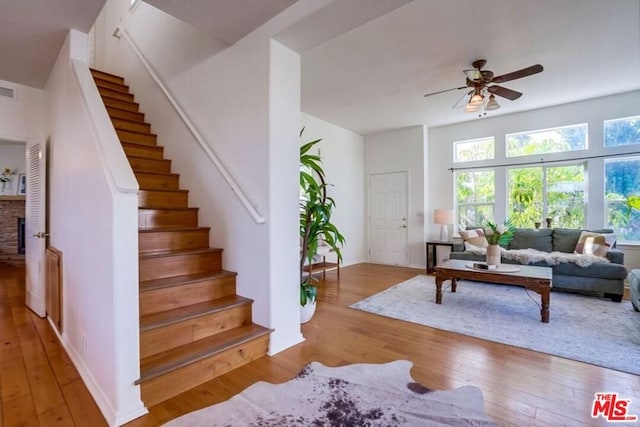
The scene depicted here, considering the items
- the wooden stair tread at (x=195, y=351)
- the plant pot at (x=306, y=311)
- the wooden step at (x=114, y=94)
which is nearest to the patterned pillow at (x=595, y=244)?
the plant pot at (x=306, y=311)

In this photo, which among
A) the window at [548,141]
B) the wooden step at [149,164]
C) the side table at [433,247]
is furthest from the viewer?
the side table at [433,247]

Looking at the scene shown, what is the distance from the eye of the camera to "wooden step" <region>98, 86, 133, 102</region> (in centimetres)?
415

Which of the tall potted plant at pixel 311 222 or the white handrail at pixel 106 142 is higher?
the white handrail at pixel 106 142

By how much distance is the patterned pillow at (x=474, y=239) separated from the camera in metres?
5.02

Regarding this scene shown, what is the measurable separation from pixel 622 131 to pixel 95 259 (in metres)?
6.69

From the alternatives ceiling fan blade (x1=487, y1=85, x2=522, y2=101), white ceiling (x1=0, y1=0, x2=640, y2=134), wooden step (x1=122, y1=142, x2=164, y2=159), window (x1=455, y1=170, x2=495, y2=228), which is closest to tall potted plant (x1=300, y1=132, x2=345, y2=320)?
white ceiling (x1=0, y1=0, x2=640, y2=134)

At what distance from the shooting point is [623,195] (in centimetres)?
460

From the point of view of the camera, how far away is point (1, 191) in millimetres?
Result: 6078

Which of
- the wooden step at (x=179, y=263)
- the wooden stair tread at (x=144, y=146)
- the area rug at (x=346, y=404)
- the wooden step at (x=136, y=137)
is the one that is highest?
the wooden step at (x=136, y=137)

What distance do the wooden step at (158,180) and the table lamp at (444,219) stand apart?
14.5 ft

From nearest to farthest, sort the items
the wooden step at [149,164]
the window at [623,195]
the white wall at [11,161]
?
the wooden step at [149,164], the window at [623,195], the white wall at [11,161]

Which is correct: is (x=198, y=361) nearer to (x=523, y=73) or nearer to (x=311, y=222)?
(x=311, y=222)

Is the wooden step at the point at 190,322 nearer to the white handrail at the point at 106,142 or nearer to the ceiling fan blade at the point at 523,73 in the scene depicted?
the white handrail at the point at 106,142

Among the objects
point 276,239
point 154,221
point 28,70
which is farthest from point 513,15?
point 28,70
